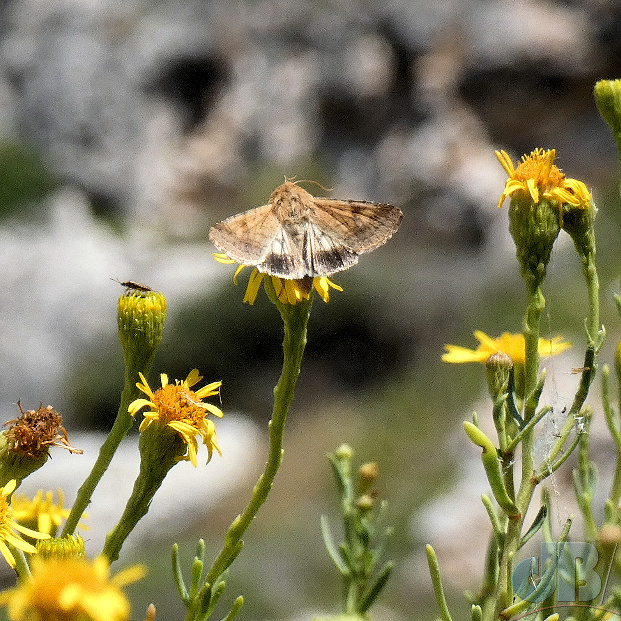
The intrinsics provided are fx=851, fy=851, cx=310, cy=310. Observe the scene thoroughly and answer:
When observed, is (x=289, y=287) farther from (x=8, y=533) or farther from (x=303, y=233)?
(x=8, y=533)

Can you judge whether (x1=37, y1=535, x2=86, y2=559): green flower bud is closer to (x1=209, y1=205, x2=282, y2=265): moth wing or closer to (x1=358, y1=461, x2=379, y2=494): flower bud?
(x1=209, y1=205, x2=282, y2=265): moth wing

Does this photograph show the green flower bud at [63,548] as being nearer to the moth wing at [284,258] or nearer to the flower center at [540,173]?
the moth wing at [284,258]

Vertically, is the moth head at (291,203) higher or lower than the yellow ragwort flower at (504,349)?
higher

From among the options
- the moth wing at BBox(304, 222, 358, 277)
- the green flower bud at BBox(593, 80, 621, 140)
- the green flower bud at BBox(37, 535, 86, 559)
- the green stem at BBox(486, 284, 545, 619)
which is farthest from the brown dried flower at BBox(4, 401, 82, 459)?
the green flower bud at BBox(593, 80, 621, 140)

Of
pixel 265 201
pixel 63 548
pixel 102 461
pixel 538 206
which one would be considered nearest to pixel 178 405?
pixel 102 461

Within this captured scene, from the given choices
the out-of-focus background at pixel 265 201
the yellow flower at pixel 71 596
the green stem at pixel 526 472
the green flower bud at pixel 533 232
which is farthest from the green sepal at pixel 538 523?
the out-of-focus background at pixel 265 201

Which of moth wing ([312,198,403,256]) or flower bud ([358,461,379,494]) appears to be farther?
flower bud ([358,461,379,494])
